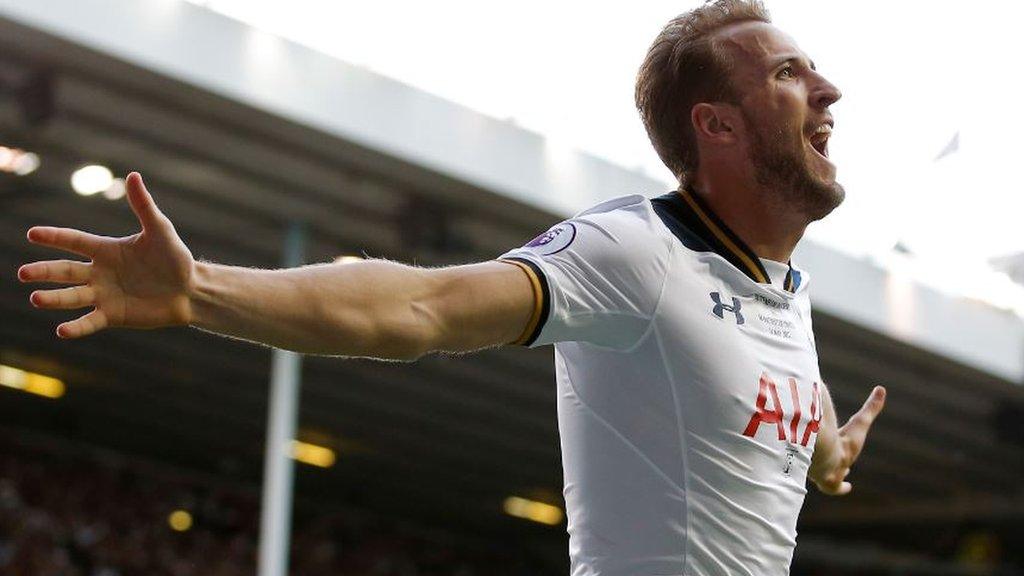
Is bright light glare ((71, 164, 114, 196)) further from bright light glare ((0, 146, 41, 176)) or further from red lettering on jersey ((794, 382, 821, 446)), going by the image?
red lettering on jersey ((794, 382, 821, 446))

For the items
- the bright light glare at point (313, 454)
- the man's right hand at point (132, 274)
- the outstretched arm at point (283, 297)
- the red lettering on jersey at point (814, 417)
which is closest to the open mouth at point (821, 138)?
the red lettering on jersey at point (814, 417)

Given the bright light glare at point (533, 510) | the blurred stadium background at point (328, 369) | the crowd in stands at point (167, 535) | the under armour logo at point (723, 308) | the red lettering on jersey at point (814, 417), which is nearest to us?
the under armour logo at point (723, 308)

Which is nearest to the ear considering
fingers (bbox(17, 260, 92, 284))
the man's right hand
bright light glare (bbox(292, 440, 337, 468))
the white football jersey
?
the white football jersey

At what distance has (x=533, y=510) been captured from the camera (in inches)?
1002

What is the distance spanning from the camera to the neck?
324 centimetres

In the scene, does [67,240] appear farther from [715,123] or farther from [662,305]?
[715,123]

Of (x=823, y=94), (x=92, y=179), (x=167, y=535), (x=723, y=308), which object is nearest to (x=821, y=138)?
(x=823, y=94)

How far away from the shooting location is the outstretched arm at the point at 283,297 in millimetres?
2371

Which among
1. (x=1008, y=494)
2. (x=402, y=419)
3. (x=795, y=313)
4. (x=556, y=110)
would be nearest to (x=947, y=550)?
(x=1008, y=494)

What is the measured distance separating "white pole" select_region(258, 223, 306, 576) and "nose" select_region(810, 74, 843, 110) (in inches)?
318

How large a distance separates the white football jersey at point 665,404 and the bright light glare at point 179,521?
20.4m

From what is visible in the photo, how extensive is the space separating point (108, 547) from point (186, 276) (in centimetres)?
1914

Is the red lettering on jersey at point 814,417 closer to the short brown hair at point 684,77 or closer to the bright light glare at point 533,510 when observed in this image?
→ the short brown hair at point 684,77

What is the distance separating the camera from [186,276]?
239 cm
